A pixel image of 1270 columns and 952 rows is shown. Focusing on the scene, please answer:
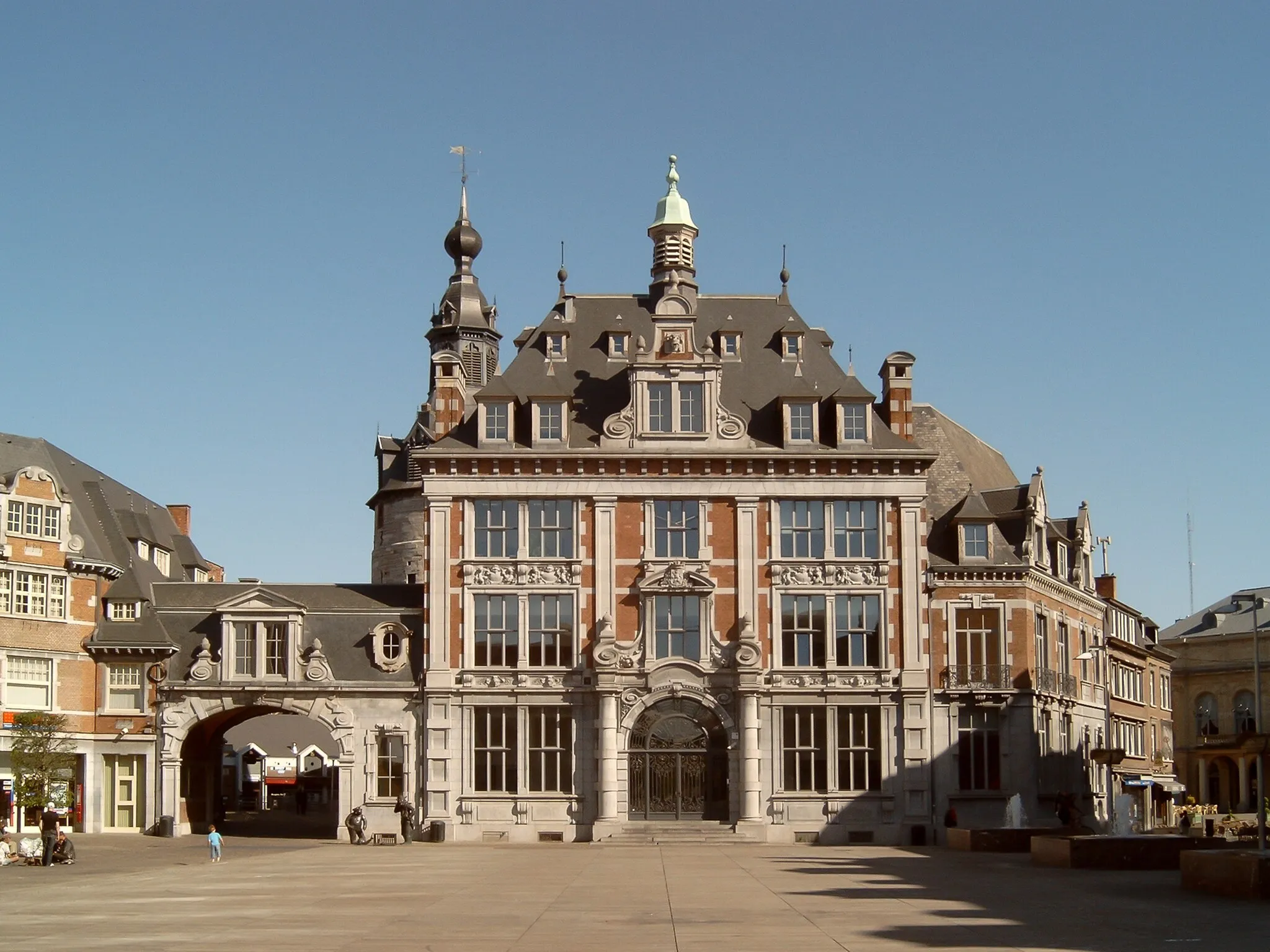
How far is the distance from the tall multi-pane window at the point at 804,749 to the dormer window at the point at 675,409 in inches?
433

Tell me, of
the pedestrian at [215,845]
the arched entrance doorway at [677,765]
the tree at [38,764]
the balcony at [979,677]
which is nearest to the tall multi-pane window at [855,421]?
the balcony at [979,677]

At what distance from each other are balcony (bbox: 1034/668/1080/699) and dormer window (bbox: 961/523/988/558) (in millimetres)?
4894

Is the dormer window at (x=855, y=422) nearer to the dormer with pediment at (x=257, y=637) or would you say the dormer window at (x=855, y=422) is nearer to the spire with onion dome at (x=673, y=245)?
the spire with onion dome at (x=673, y=245)

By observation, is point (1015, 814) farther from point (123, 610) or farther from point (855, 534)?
point (123, 610)

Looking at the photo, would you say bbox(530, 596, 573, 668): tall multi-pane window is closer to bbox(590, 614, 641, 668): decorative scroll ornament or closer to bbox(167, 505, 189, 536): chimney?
bbox(590, 614, 641, 668): decorative scroll ornament

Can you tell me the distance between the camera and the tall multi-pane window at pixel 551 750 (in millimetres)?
62906

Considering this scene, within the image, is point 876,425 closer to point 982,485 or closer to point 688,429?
point 688,429

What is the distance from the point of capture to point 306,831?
69.6 metres

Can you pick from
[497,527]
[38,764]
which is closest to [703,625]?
[497,527]

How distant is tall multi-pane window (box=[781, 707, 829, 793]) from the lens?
62.8 meters

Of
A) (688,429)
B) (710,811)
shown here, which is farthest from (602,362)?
(710,811)

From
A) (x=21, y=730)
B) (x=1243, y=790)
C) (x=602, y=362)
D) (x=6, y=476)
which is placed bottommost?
(x=1243, y=790)

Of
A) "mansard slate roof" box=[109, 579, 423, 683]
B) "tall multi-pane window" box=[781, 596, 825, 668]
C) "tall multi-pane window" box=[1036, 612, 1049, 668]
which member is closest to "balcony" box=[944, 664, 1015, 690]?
"tall multi-pane window" box=[1036, 612, 1049, 668]

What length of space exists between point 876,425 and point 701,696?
12.0 m
